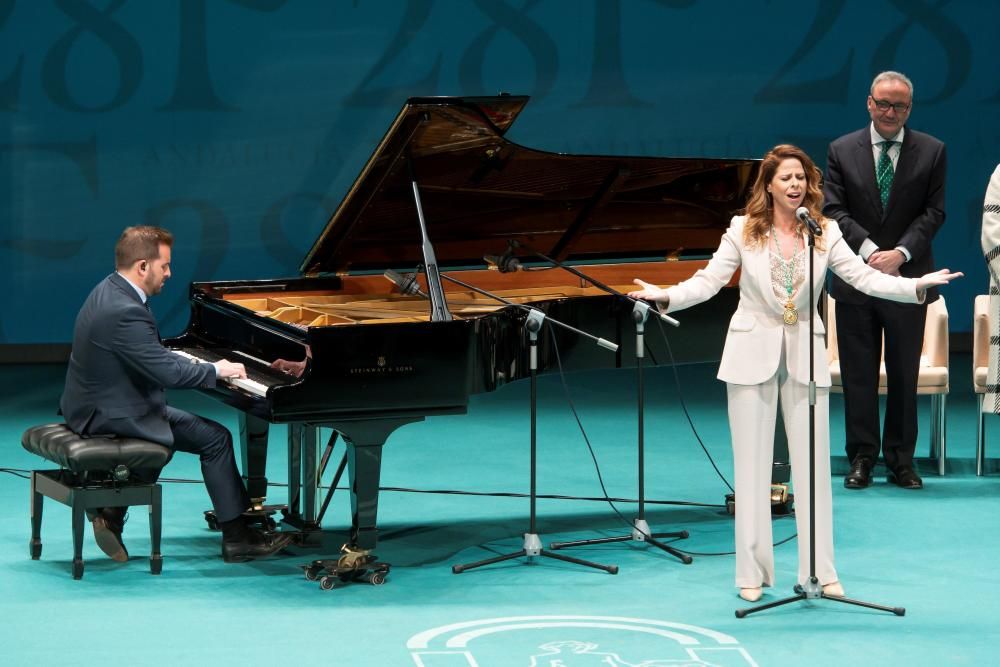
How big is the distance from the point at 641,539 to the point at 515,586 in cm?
82

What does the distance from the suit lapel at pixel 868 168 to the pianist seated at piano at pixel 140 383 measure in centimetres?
319

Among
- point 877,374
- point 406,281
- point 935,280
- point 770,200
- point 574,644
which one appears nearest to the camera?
point 574,644

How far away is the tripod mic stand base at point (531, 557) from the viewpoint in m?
5.42

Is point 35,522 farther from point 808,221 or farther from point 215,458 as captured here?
point 808,221

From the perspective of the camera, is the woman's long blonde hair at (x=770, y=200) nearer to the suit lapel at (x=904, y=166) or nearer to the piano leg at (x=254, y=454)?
the suit lapel at (x=904, y=166)

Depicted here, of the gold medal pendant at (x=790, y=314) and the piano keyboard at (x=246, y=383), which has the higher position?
the gold medal pendant at (x=790, y=314)

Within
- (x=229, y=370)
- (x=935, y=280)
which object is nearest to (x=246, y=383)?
(x=229, y=370)

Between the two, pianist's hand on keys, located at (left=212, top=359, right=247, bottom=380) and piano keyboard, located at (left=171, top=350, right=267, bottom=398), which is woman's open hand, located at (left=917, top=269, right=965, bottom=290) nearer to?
piano keyboard, located at (left=171, top=350, right=267, bottom=398)

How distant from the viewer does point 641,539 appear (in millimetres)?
5867

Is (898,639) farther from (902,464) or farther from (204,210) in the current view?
(204,210)

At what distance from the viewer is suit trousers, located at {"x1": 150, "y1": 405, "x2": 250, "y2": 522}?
5.47 metres

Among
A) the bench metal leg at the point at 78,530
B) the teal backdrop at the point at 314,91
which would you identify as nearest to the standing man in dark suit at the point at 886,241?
the bench metal leg at the point at 78,530

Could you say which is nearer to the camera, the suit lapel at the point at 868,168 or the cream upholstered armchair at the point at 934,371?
the suit lapel at the point at 868,168

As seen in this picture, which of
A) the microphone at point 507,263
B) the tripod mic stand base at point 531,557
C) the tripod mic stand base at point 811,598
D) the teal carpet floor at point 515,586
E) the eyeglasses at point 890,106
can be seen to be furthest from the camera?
the eyeglasses at point 890,106
